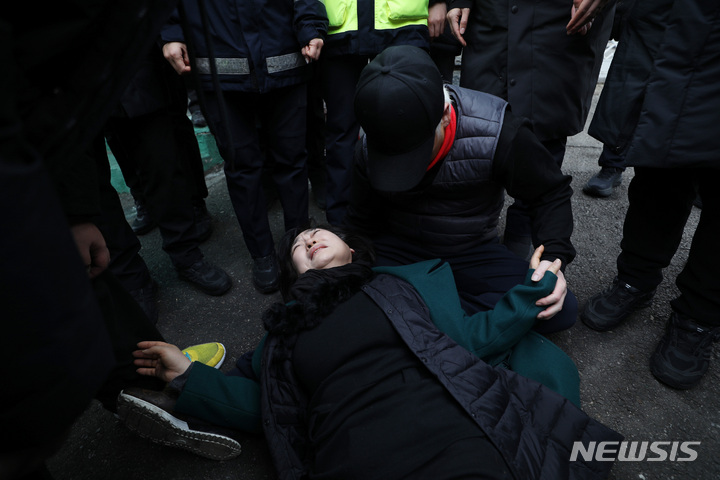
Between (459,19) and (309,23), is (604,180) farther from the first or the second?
(309,23)

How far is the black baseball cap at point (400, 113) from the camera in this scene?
1327mm

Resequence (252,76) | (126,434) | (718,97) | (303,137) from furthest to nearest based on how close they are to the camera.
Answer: (303,137) < (252,76) < (126,434) < (718,97)

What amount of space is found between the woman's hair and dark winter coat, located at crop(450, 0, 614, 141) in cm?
98

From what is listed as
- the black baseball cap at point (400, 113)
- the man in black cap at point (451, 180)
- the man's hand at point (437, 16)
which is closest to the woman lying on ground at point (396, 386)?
the man in black cap at point (451, 180)

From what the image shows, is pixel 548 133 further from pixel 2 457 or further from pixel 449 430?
pixel 2 457

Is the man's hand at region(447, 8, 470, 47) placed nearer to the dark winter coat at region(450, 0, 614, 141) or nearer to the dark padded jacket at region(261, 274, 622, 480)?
the dark winter coat at region(450, 0, 614, 141)

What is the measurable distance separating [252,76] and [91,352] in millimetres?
1752

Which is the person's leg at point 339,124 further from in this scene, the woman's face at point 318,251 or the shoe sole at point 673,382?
the shoe sole at point 673,382

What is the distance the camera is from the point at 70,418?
0.54 meters

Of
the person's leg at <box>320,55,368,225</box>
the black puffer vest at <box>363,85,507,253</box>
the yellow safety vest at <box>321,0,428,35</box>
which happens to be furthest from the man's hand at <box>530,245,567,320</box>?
the yellow safety vest at <box>321,0,428,35</box>

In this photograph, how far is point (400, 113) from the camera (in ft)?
4.35

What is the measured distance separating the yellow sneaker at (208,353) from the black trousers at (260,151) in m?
0.61

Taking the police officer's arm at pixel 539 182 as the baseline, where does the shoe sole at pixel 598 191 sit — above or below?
below

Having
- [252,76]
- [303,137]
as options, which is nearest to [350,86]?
[303,137]
